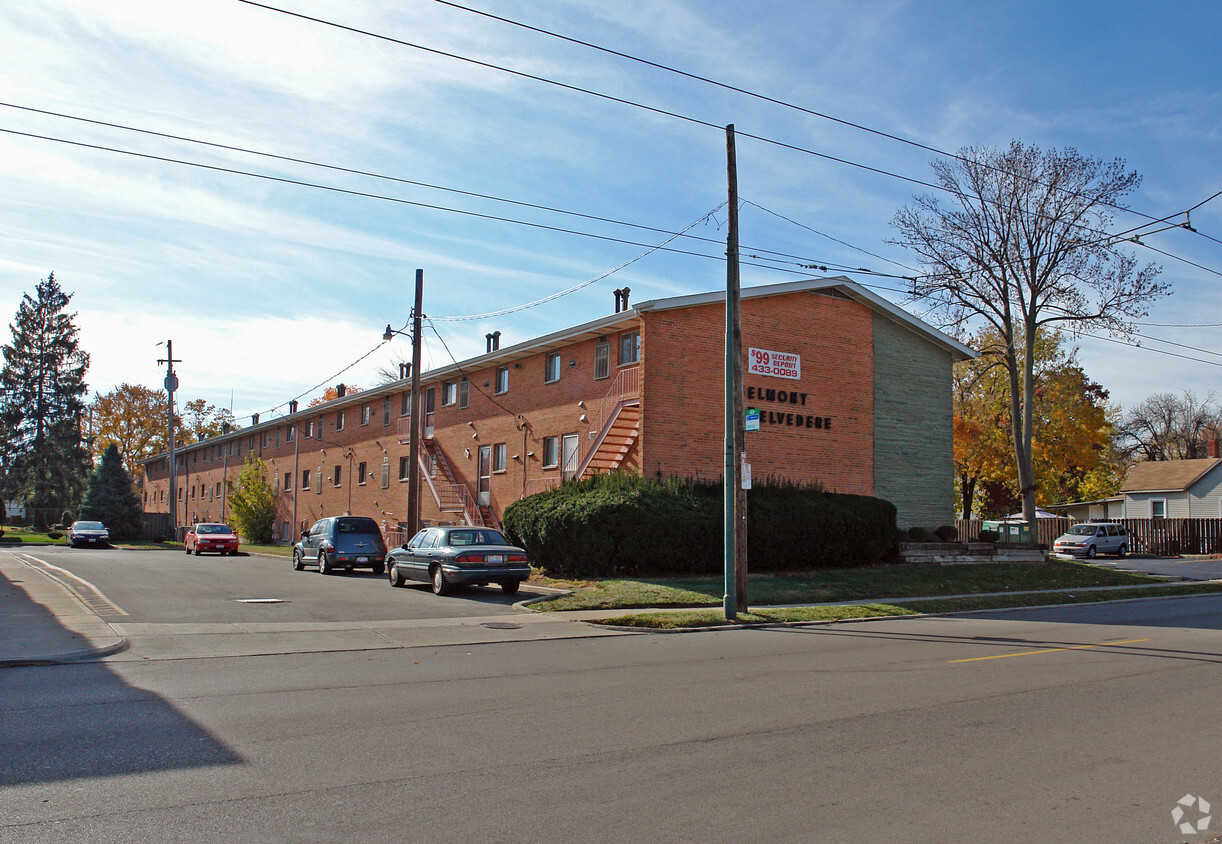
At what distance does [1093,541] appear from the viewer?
41.6 m

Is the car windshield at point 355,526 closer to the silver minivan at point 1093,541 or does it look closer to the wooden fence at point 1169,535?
the wooden fence at point 1169,535

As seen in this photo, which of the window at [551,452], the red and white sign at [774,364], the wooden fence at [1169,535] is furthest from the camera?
the wooden fence at [1169,535]

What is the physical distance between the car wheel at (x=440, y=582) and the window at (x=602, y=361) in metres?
10.7

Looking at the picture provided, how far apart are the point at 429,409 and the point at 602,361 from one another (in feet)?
42.4

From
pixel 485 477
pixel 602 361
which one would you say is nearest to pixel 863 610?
pixel 602 361

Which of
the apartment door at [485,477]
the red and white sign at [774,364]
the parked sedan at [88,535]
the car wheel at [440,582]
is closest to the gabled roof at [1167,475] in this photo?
the red and white sign at [774,364]

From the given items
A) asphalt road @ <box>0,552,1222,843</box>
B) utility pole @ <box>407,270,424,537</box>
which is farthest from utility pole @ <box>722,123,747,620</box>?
utility pole @ <box>407,270,424,537</box>

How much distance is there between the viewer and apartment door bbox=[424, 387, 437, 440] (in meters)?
38.3

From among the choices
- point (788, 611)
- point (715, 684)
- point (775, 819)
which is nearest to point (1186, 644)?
point (788, 611)

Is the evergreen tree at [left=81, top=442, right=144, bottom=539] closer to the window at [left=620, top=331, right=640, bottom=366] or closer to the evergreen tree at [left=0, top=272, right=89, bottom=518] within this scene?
the evergreen tree at [left=0, top=272, right=89, bottom=518]

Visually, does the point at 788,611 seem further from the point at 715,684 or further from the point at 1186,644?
the point at 715,684

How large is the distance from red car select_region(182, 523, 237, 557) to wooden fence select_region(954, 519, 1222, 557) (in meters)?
32.8

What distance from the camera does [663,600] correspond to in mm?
18094

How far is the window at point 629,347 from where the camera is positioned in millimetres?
27234
